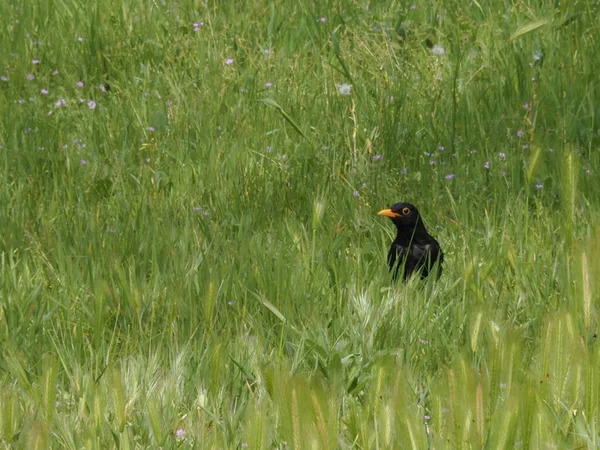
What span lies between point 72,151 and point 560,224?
2279 mm

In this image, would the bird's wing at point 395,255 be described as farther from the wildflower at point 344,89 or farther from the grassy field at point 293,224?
the wildflower at point 344,89

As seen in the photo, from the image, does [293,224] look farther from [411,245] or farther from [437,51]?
[437,51]

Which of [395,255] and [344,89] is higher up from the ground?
[344,89]

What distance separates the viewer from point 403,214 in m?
4.23

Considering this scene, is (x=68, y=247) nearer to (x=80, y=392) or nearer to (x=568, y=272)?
(x=80, y=392)

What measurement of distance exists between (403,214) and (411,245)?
1.01ft

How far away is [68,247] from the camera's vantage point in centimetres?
405

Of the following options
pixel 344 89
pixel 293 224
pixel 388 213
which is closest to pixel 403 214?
pixel 388 213

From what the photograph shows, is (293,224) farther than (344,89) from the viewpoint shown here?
No

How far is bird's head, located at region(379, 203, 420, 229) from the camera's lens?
4156mm

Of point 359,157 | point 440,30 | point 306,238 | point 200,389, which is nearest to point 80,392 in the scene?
point 200,389

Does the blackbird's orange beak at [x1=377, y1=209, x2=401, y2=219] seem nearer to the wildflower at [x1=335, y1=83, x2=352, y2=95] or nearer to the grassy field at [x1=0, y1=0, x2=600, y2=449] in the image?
the grassy field at [x1=0, y1=0, x2=600, y2=449]

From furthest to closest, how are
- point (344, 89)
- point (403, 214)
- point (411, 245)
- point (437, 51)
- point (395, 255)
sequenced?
point (437, 51)
point (344, 89)
point (403, 214)
point (395, 255)
point (411, 245)

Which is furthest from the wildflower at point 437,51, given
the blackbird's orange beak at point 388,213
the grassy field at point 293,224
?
the blackbird's orange beak at point 388,213
